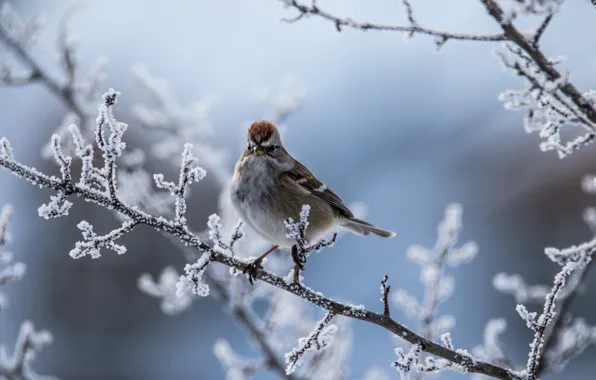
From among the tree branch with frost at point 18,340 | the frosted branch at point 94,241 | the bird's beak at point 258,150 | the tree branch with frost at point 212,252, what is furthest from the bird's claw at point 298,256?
the tree branch with frost at point 18,340

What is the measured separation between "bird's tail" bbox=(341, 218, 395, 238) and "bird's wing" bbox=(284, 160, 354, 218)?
6 cm

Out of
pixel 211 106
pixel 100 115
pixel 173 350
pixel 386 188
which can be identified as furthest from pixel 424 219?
pixel 100 115

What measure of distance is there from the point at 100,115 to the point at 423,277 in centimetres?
241

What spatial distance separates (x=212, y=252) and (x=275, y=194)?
117 cm

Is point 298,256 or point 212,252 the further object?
point 298,256

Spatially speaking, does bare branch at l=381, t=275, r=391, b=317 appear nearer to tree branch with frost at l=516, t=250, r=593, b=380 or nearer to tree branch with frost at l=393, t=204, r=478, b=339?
tree branch with frost at l=516, t=250, r=593, b=380

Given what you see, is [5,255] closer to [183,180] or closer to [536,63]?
[183,180]

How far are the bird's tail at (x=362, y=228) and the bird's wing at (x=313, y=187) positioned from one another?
0.06 m

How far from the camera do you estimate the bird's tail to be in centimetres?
389

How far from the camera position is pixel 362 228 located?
13.0 feet

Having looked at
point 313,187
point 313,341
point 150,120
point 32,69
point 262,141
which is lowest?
point 313,341

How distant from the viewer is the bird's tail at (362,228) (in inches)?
153

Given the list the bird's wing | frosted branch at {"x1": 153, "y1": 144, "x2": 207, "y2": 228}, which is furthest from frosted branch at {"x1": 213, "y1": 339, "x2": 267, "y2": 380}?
frosted branch at {"x1": 153, "y1": 144, "x2": 207, "y2": 228}

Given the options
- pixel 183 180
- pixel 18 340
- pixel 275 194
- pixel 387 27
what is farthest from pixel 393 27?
pixel 18 340
